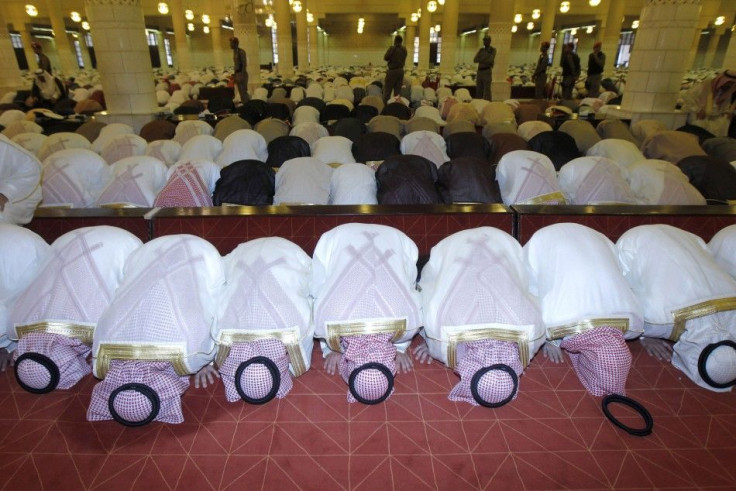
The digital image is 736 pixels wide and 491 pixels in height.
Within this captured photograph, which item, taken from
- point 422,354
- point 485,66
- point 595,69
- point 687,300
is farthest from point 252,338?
point 595,69

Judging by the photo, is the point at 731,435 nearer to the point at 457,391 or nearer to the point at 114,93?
the point at 457,391

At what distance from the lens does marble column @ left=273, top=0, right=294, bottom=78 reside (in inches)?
658

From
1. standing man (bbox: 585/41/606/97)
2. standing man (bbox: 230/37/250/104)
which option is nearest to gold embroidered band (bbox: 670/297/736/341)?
standing man (bbox: 230/37/250/104)

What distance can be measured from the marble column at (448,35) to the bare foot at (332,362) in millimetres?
16444

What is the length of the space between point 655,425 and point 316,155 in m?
4.00

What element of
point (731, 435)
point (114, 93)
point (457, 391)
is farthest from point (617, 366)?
point (114, 93)

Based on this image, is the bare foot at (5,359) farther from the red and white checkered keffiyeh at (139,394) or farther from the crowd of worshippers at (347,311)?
the red and white checkered keffiyeh at (139,394)

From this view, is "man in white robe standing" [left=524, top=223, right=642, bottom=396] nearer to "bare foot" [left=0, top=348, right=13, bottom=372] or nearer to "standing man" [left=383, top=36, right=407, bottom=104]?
"bare foot" [left=0, top=348, right=13, bottom=372]

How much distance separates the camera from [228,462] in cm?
187

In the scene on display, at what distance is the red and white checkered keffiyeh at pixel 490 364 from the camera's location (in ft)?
6.19

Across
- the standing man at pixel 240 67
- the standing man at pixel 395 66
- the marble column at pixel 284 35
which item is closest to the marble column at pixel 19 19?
the marble column at pixel 284 35

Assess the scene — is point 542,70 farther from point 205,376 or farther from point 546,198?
point 205,376

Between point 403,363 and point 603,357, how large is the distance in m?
0.97

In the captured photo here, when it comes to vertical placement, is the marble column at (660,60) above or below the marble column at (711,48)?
below
